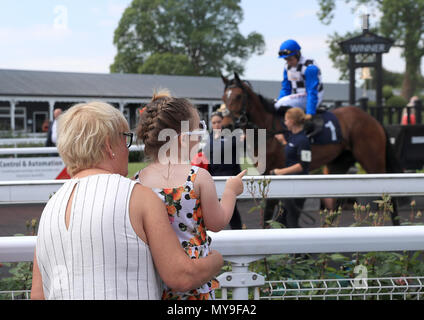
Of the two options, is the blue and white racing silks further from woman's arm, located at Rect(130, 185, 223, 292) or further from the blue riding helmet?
woman's arm, located at Rect(130, 185, 223, 292)

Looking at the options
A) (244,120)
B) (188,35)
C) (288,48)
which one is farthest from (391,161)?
(188,35)

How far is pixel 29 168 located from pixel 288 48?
530cm

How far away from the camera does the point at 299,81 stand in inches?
265

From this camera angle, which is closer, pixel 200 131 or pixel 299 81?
pixel 200 131

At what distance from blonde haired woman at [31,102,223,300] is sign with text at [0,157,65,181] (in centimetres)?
831

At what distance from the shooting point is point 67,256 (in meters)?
1.49

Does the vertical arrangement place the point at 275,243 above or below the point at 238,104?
below

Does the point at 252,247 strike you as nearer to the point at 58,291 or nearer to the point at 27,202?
the point at 58,291

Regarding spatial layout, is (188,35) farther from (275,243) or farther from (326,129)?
(275,243)

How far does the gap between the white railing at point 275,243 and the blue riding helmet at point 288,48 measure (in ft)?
15.7

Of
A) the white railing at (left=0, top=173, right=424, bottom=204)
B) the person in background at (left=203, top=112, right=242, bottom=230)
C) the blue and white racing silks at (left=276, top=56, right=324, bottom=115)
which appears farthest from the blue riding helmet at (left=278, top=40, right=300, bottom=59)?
the white railing at (left=0, top=173, right=424, bottom=204)

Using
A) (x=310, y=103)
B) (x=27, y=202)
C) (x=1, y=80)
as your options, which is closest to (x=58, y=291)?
(x=27, y=202)

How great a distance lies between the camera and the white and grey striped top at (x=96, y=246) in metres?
1.46


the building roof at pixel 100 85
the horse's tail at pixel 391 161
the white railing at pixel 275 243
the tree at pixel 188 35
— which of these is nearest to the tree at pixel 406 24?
the building roof at pixel 100 85
